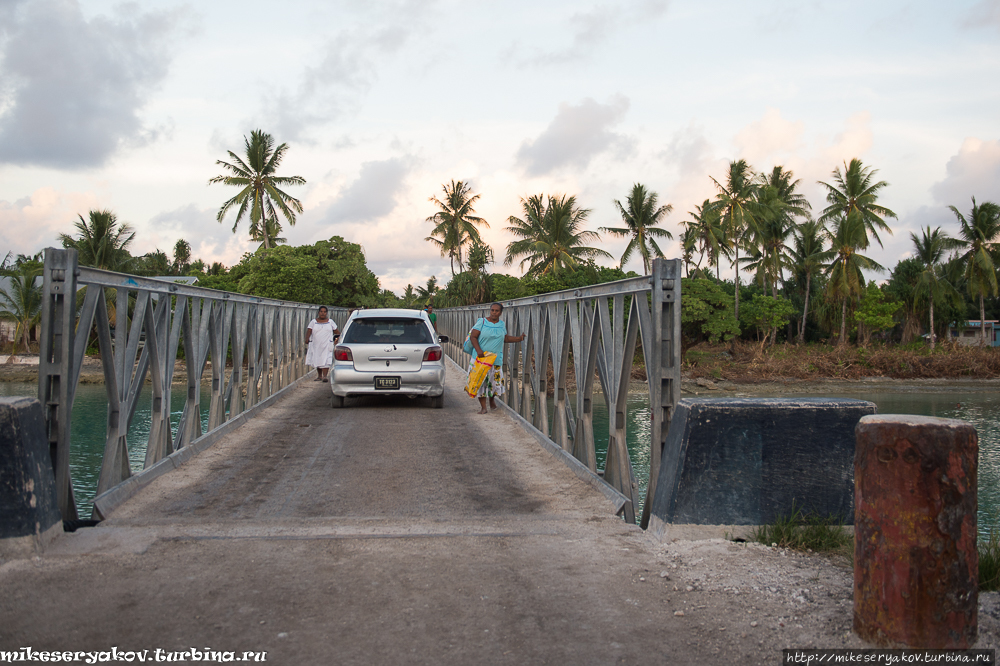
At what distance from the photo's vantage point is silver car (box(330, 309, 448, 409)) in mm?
10742

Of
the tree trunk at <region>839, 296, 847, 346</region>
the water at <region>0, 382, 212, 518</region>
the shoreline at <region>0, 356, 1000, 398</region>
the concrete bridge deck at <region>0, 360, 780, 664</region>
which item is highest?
the tree trunk at <region>839, 296, 847, 346</region>

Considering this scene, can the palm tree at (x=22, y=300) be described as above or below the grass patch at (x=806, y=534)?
above

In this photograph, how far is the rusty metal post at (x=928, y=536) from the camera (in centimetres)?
271

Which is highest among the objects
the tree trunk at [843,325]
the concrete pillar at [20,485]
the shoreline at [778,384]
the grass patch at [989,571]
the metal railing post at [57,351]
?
the tree trunk at [843,325]

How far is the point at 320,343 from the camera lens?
579 inches

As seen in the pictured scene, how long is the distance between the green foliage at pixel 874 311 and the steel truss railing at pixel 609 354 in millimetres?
41069

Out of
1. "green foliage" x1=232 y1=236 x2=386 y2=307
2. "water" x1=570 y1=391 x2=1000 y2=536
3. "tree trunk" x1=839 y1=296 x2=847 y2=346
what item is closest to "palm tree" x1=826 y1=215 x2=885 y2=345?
"tree trunk" x1=839 y1=296 x2=847 y2=346

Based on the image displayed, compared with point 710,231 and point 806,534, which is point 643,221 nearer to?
point 710,231

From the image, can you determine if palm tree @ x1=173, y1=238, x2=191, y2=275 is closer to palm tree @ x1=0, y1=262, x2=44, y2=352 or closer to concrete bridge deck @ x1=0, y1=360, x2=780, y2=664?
palm tree @ x1=0, y1=262, x2=44, y2=352

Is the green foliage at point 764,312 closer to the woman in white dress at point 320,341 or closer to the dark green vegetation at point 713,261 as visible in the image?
the dark green vegetation at point 713,261

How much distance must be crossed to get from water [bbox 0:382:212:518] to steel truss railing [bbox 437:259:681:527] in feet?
16.5

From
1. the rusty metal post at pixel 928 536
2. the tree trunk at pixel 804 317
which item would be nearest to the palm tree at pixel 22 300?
the rusty metal post at pixel 928 536

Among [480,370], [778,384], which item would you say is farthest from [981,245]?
[480,370]

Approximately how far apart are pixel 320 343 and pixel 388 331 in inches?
166
